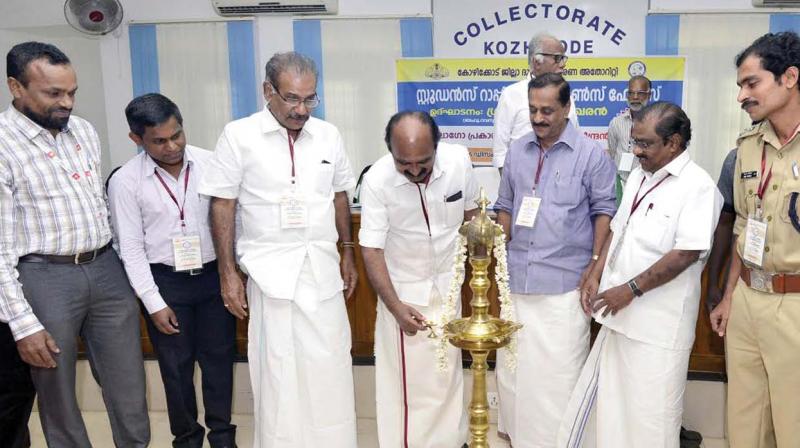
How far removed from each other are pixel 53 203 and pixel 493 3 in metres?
5.00

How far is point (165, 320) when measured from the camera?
99.5 inches

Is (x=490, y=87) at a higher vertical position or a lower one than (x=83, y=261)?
higher

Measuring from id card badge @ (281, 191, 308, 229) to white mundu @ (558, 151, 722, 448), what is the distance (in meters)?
1.15

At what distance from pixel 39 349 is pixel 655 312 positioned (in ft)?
6.99

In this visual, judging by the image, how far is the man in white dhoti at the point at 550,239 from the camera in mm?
2453

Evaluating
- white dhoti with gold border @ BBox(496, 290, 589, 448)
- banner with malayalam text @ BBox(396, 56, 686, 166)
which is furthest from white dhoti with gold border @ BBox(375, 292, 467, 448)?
banner with malayalam text @ BBox(396, 56, 686, 166)

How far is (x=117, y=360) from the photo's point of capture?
248 centimetres

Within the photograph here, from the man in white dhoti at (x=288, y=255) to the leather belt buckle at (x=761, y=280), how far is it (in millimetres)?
1479

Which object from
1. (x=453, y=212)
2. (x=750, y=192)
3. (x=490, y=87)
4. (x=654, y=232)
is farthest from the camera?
(x=490, y=87)

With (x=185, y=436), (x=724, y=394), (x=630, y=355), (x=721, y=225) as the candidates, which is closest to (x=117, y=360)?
(x=185, y=436)

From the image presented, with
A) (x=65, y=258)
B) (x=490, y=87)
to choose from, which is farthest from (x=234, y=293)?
(x=490, y=87)

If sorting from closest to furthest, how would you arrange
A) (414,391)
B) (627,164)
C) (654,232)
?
(654,232), (414,391), (627,164)

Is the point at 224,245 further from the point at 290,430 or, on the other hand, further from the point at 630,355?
the point at 630,355

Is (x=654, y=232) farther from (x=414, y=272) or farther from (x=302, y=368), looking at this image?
(x=302, y=368)
